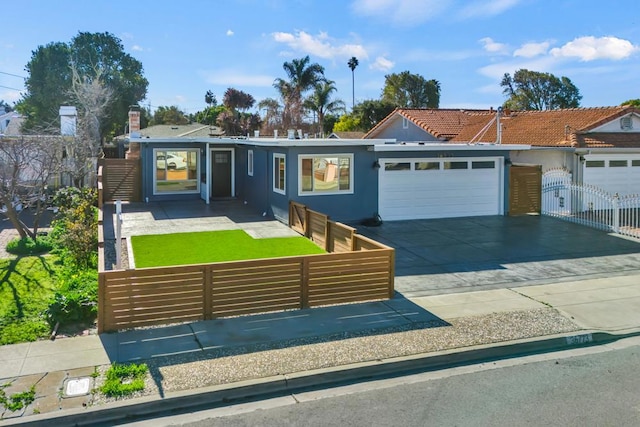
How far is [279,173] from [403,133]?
17738mm

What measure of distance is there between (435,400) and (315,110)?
49.9m

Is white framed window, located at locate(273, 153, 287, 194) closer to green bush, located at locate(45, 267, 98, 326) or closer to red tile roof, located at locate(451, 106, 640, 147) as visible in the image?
green bush, located at locate(45, 267, 98, 326)

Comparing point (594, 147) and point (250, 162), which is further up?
point (594, 147)

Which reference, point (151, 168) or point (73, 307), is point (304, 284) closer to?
point (73, 307)

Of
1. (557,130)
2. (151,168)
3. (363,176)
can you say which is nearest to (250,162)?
(151,168)

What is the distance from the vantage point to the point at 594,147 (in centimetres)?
2202

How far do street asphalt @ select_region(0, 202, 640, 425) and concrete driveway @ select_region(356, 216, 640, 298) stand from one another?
0.13 feet

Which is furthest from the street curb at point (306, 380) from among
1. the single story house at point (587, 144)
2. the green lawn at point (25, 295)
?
the single story house at point (587, 144)

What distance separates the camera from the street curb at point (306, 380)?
20.6 ft

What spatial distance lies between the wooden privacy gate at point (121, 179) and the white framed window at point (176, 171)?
73cm

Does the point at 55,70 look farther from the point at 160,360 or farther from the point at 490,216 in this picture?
the point at 160,360

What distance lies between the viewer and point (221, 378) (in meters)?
7.12

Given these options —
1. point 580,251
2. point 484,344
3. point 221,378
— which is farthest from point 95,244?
point 580,251

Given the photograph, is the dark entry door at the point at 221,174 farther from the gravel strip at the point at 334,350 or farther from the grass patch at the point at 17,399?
the grass patch at the point at 17,399
